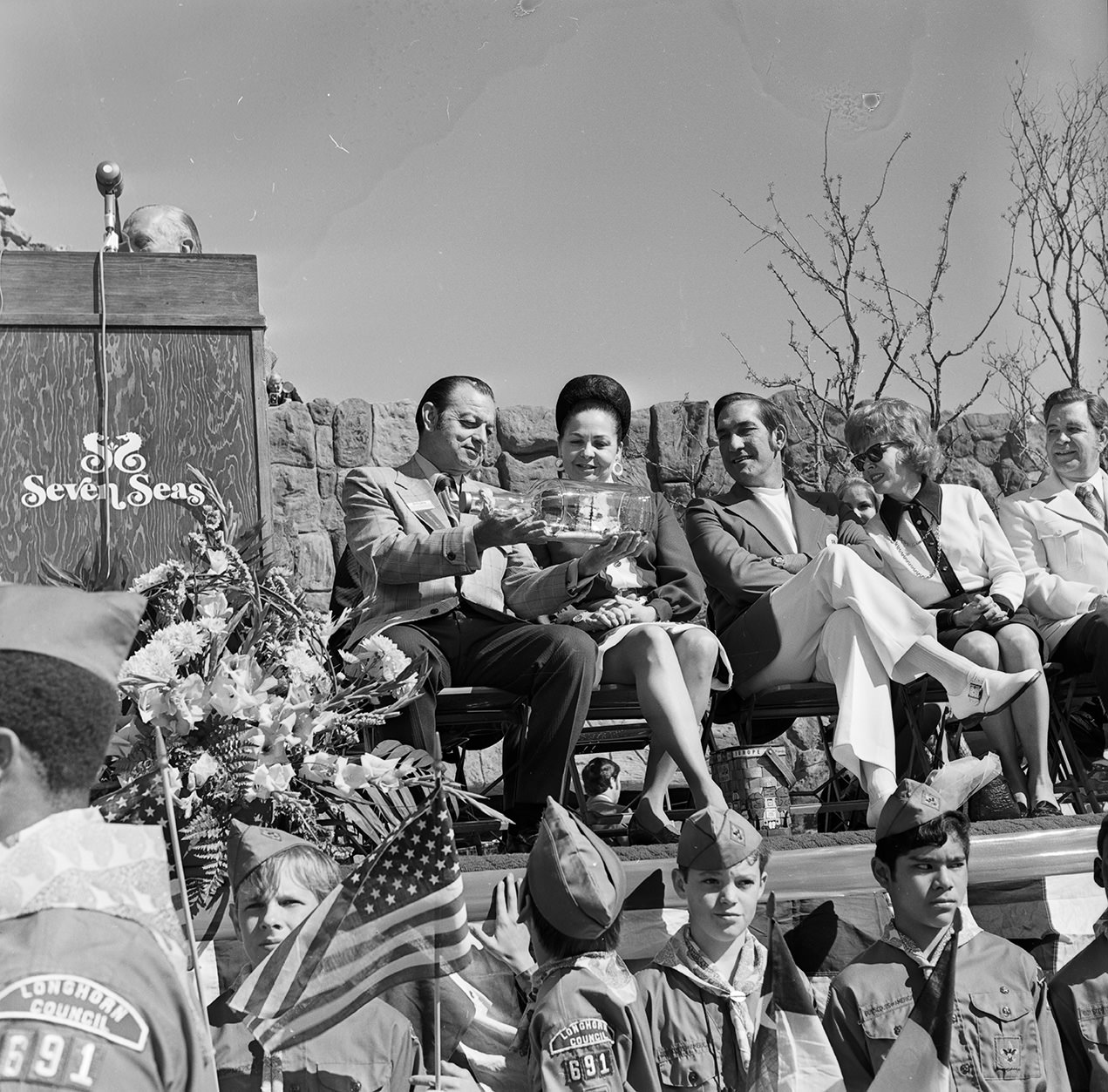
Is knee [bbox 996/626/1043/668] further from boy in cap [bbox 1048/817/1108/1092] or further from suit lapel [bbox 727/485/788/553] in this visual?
boy in cap [bbox 1048/817/1108/1092]

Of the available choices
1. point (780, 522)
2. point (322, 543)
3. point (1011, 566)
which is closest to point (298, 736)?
point (780, 522)

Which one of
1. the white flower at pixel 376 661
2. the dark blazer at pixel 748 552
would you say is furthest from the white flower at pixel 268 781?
the dark blazer at pixel 748 552

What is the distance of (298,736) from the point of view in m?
2.99

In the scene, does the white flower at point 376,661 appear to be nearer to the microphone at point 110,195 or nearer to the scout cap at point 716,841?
the scout cap at point 716,841

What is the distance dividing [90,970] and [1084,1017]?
6.31 ft

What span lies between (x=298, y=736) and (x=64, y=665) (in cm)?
160

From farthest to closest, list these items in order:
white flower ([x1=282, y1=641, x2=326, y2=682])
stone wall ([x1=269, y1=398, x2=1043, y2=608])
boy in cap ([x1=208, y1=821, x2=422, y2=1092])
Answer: stone wall ([x1=269, y1=398, x2=1043, y2=608]) < white flower ([x1=282, y1=641, x2=326, y2=682]) < boy in cap ([x1=208, y1=821, x2=422, y2=1092])

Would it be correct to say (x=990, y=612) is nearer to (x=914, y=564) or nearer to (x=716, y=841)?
(x=914, y=564)

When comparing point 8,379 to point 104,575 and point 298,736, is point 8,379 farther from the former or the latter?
point 298,736

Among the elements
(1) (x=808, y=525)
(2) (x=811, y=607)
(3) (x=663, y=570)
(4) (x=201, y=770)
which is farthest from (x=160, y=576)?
(1) (x=808, y=525)

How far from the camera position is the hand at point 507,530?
144 inches

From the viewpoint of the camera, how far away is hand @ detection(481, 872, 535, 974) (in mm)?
2738

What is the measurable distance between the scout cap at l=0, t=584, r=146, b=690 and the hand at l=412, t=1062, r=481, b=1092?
105 centimetres

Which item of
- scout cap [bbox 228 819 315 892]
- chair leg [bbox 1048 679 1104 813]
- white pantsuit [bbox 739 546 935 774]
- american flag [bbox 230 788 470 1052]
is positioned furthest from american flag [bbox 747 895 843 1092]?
chair leg [bbox 1048 679 1104 813]
